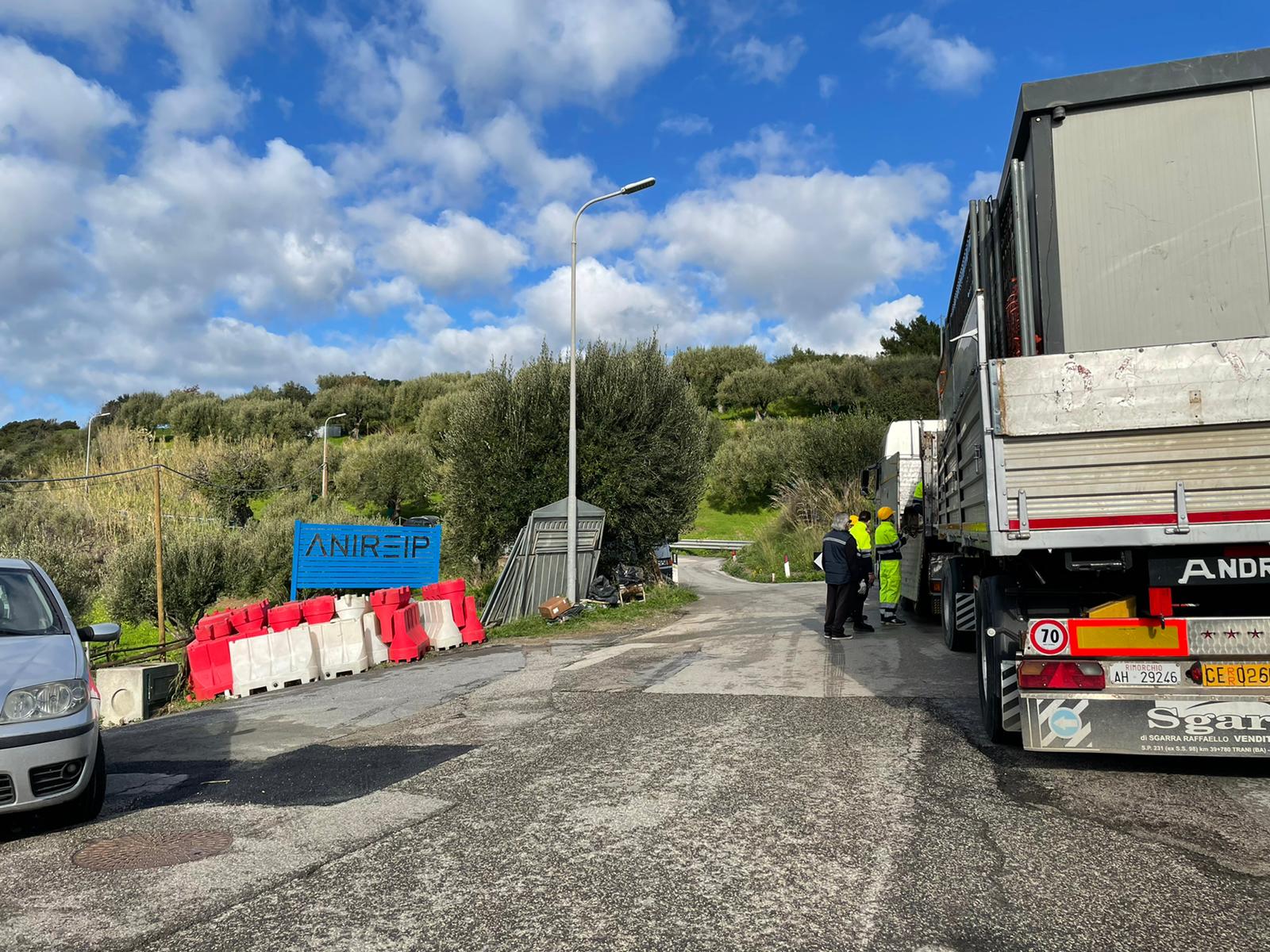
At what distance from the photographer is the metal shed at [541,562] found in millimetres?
16797

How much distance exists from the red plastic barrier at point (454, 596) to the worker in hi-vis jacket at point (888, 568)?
620 cm

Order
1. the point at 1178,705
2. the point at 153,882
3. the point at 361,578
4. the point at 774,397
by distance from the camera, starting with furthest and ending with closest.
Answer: the point at 774,397 < the point at 361,578 < the point at 1178,705 < the point at 153,882

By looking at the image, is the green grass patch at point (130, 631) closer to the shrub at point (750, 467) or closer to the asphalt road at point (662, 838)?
the asphalt road at point (662, 838)

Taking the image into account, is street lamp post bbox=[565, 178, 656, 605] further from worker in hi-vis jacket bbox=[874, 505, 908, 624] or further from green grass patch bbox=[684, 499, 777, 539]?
green grass patch bbox=[684, 499, 777, 539]

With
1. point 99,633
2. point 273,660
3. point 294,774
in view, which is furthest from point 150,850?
point 273,660

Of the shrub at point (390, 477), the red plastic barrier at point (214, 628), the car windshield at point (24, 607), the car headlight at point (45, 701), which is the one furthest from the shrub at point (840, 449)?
the car headlight at point (45, 701)

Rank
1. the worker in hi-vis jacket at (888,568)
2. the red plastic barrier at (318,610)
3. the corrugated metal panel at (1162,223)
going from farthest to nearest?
1. the worker in hi-vis jacket at (888,568)
2. the red plastic barrier at (318,610)
3. the corrugated metal panel at (1162,223)

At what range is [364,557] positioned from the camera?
716 inches

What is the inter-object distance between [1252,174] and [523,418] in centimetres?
1739

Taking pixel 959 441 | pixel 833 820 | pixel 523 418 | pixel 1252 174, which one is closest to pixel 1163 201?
pixel 1252 174

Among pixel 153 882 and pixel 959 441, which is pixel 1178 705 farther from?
pixel 153 882

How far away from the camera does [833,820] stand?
4754 millimetres

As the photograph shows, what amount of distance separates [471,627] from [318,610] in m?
2.79

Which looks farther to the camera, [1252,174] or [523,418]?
[523,418]
